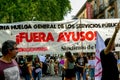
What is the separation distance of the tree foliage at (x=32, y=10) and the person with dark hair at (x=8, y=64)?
83.2ft

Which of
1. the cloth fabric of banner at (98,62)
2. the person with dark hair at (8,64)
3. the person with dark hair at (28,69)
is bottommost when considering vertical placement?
the person with dark hair at (28,69)

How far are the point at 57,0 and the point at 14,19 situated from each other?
1449 cm

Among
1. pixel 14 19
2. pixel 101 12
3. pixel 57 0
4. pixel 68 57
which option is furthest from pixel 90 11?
pixel 68 57

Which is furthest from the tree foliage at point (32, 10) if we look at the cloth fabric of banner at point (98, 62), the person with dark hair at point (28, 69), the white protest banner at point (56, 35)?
the cloth fabric of banner at point (98, 62)

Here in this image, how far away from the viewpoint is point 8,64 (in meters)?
6.21

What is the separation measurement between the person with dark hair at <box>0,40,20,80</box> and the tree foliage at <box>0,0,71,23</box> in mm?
25350

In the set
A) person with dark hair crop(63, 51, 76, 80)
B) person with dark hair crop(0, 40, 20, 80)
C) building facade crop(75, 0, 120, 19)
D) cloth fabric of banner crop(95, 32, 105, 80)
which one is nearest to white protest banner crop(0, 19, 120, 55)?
person with dark hair crop(63, 51, 76, 80)

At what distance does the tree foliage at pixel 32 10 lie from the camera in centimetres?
3216

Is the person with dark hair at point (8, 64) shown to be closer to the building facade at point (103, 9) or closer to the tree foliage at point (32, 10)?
the tree foliage at point (32, 10)

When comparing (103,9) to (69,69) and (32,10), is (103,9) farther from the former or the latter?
(69,69)

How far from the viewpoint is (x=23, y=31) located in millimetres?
12156

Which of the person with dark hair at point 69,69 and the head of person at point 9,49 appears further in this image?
the person with dark hair at point 69,69

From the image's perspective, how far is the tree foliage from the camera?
32.2 metres

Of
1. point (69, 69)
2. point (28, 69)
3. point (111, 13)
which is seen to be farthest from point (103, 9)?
point (69, 69)
